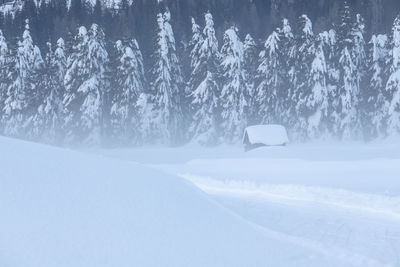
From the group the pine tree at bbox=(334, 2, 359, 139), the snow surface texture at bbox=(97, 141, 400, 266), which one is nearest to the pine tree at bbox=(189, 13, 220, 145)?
the pine tree at bbox=(334, 2, 359, 139)

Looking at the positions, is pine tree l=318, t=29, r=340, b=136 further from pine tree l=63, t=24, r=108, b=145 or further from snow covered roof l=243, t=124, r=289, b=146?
pine tree l=63, t=24, r=108, b=145

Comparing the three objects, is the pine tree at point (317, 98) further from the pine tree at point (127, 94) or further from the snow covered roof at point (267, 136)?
the pine tree at point (127, 94)

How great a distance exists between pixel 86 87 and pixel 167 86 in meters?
6.49

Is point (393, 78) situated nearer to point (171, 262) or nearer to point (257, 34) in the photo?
point (257, 34)

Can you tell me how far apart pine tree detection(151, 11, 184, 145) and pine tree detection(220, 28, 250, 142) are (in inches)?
163

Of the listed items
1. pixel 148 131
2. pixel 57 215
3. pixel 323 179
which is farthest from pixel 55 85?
pixel 57 215

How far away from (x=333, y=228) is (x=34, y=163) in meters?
5.64

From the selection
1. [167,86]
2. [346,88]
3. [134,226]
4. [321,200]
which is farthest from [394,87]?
[134,226]

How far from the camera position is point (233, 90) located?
141 feet

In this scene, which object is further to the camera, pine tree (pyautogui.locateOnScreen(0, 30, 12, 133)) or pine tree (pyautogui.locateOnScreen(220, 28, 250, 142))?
pine tree (pyautogui.locateOnScreen(0, 30, 12, 133))

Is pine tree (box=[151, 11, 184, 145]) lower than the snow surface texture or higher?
higher

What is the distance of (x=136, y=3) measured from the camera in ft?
206

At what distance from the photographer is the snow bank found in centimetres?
427

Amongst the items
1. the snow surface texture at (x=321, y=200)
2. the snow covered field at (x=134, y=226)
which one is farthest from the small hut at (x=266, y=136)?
the snow covered field at (x=134, y=226)
